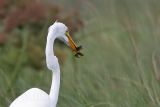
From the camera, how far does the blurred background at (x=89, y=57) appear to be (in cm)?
583

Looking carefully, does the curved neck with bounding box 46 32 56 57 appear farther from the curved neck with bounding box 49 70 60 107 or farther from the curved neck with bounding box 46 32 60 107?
the curved neck with bounding box 49 70 60 107

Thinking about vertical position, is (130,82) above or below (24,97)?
above

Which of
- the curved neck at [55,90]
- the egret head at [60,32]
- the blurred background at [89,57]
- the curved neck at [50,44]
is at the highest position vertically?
the blurred background at [89,57]

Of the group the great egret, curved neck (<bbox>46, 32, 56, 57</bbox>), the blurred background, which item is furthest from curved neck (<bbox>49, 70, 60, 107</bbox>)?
the blurred background

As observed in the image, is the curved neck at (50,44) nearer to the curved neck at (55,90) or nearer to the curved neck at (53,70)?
the curved neck at (53,70)

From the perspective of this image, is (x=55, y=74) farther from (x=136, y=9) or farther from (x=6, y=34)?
(x=136, y=9)

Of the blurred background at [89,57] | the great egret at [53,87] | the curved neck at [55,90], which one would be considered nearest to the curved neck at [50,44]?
the great egret at [53,87]

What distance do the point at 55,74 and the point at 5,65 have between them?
2986 millimetres

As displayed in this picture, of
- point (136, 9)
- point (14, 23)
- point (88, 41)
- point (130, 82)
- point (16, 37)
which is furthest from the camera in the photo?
point (136, 9)

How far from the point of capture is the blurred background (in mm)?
5828

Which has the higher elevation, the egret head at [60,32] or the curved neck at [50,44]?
the egret head at [60,32]

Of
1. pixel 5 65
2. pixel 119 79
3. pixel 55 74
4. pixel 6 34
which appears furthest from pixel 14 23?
pixel 55 74

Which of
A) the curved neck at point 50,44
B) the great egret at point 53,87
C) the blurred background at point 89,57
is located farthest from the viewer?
the blurred background at point 89,57

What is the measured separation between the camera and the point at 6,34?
704 cm
